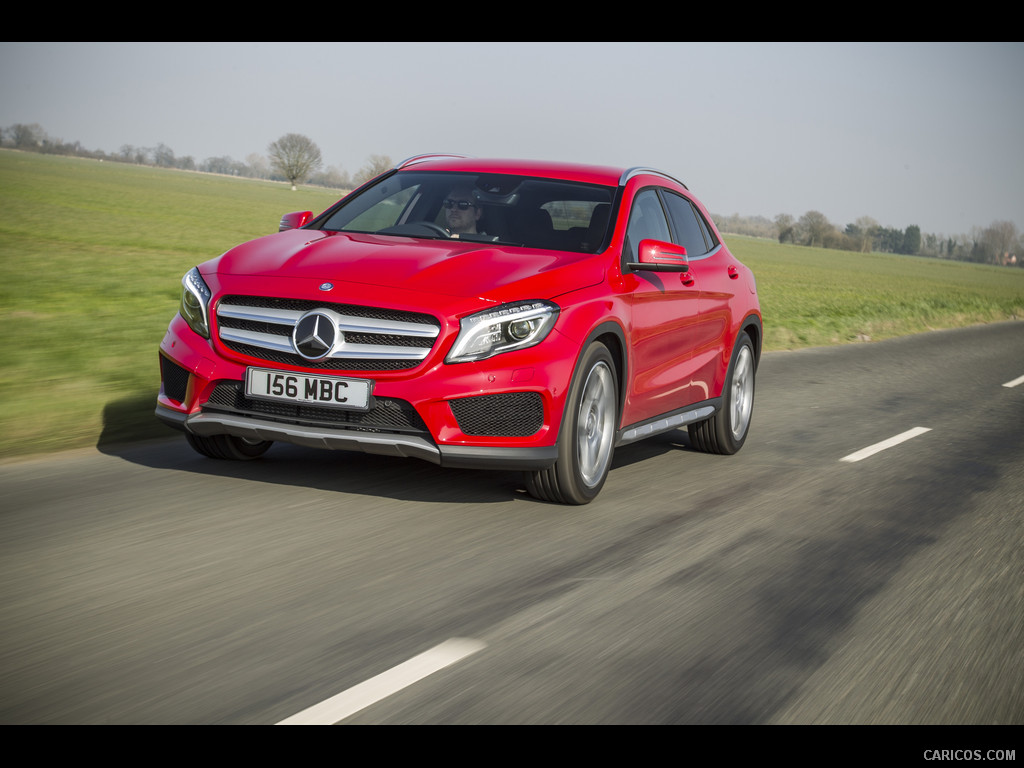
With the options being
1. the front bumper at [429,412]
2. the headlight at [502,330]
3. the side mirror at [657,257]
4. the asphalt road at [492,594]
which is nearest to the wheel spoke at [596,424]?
the asphalt road at [492,594]

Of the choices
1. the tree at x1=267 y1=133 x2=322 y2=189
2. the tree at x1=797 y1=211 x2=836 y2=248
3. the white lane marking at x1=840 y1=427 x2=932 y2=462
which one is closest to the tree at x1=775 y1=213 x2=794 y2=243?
the tree at x1=797 y1=211 x2=836 y2=248

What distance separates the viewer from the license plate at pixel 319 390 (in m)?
5.49

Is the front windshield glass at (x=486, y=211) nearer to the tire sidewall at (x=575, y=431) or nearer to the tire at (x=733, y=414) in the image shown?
the tire sidewall at (x=575, y=431)

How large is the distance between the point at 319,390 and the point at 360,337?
0.31 meters

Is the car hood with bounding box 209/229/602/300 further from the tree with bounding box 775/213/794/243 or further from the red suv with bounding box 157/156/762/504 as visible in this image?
the tree with bounding box 775/213/794/243

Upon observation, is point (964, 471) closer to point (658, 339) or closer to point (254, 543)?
point (658, 339)

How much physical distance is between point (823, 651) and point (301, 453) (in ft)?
12.4

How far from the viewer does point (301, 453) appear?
7059 mm

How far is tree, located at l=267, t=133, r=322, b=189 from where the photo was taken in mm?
151250

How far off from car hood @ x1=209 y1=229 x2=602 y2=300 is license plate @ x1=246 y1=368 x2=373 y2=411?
51cm

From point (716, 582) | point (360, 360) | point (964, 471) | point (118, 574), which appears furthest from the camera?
point (964, 471)

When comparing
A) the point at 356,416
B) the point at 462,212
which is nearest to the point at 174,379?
the point at 356,416

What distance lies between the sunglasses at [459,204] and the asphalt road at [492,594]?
60.6 inches
